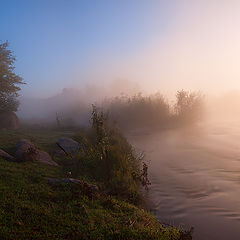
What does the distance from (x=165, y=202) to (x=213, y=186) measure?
296 centimetres

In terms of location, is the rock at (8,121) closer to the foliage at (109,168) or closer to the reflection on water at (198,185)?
the reflection on water at (198,185)

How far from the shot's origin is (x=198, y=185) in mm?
12453

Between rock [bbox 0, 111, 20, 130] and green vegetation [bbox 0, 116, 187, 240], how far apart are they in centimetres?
1602

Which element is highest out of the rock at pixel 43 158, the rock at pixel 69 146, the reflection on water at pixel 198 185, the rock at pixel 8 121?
the rock at pixel 8 121

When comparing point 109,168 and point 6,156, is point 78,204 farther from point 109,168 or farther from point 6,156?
point 6,156

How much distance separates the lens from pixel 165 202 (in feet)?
35.0

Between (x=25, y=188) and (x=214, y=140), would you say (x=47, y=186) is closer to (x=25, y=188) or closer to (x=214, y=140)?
(x=25, y=188)

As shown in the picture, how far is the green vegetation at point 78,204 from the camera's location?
21.2 feet

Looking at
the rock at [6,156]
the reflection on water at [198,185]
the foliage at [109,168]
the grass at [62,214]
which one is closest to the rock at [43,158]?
the foliage at [109,168]

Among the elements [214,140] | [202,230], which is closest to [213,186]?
[202,230]

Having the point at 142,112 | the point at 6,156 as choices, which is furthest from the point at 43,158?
the point at 142,112

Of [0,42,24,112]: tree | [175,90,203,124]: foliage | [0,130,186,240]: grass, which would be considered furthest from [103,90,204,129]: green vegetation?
[0,130,186,240]: grass

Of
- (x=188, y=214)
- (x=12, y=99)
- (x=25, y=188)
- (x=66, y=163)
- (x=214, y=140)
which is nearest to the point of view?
(x=25, y=188)

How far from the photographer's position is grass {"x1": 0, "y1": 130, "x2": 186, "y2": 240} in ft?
20.9
